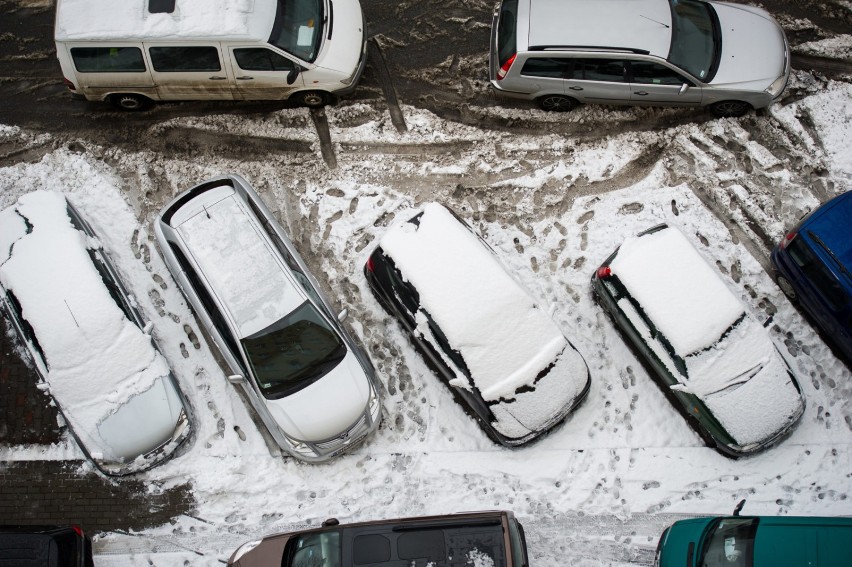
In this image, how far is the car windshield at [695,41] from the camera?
366 inches

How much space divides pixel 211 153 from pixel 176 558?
18.0 ft

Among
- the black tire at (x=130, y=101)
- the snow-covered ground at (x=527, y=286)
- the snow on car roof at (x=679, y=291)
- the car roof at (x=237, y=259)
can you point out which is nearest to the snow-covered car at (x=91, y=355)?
the snow-covered ground at (x=527, y=286)

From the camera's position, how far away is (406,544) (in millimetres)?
7305

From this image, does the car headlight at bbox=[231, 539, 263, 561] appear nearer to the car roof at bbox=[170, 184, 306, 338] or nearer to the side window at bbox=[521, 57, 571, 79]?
the car roof at bbox=[170, 184, 306, 338]

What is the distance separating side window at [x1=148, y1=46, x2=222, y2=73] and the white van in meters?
0.01

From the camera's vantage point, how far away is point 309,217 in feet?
31.5

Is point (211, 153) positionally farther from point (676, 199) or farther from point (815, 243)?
point (815, 243)

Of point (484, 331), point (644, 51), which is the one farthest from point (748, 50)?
point (484, 331)

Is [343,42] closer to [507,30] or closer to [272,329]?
[507,30]

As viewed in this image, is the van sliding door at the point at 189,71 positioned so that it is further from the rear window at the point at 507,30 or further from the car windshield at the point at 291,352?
the rear window at the point at 507,30

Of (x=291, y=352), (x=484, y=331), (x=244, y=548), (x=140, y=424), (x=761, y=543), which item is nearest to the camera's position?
(x=761, y=543)

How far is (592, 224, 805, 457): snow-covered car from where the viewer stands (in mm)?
8102

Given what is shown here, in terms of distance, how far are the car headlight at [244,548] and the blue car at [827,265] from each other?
7.34m

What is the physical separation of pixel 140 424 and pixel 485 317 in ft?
14.3
